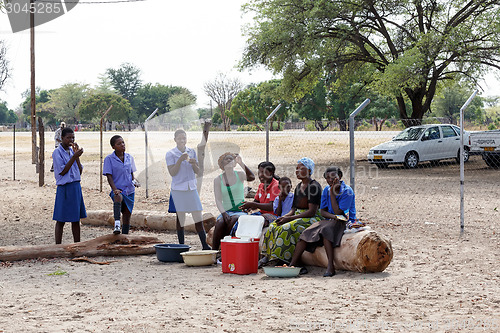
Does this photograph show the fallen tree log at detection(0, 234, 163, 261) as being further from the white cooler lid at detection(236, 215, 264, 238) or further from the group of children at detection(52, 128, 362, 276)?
the white cooler lid at detection(236, 215, 264, 238)

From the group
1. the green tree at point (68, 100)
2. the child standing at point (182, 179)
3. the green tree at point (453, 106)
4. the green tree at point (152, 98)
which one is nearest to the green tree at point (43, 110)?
the green tree at point (68, 100)

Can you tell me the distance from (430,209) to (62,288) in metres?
7.64

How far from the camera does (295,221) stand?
261 inches

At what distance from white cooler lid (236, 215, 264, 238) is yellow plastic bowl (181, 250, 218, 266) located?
0.41 metres

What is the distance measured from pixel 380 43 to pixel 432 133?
6.14 metres

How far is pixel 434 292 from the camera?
5281 millimetres

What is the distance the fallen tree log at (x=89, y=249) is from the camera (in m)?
7.22

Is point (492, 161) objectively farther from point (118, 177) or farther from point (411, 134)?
point (118, 177)

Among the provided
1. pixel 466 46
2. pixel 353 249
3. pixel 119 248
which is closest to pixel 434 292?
pixel 353 249

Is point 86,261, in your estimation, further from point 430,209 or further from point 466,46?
point 466,46

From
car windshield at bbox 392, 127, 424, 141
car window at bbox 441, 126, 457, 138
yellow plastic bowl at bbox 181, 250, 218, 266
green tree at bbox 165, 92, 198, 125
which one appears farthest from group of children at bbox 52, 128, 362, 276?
green tree at bbox 165, 92, 198, 125

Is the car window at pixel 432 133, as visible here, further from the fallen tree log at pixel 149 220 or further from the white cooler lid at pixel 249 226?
the white cooler lid at pixel 249 226

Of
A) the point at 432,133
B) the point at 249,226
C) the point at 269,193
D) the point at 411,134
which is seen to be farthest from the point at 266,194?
the point at 432,133

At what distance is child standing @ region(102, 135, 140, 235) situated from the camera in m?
7.56
